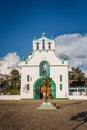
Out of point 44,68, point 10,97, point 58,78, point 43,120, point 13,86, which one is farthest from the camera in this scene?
point 13,86

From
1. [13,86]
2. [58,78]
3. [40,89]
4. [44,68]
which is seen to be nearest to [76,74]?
[13,86]

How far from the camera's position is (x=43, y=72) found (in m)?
41.2

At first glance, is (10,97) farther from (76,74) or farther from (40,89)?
(76,74)

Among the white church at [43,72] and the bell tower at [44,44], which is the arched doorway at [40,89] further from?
the bell tower at [44,44]

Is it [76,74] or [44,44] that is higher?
[44,44]

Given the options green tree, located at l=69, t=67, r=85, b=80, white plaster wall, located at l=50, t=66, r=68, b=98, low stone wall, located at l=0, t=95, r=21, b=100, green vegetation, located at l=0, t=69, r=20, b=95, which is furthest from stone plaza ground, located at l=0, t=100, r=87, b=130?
green tree, located at l=69, t=67, r=85, b=80

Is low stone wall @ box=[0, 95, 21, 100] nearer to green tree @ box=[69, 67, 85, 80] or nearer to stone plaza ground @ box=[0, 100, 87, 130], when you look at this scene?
stone plaza ground @ box=[0, 100, 87, 130]

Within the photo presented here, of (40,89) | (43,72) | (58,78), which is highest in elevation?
(43,72)

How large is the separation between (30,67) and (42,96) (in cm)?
607

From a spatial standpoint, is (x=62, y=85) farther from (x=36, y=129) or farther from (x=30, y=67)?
(x=36, y=129)

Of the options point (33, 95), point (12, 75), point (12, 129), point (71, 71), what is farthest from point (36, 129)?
point (71, 71)

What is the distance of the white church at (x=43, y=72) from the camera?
40.2 m

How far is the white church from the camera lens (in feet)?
132

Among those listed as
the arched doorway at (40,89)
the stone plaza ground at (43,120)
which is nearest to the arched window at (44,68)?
the arched doorway at (40,89)
